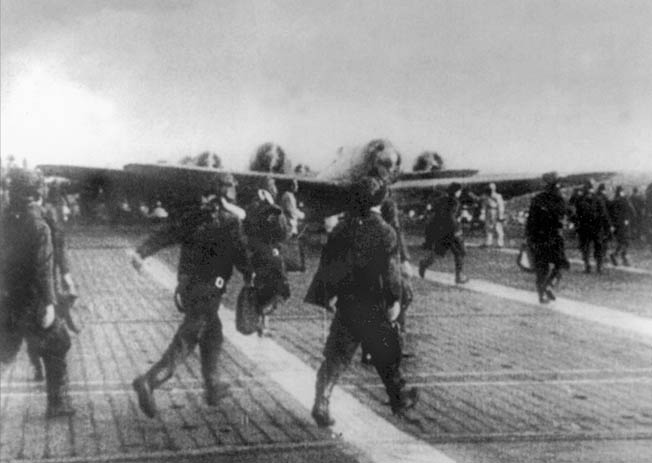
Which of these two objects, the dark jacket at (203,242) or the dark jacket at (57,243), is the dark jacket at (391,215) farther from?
the dark jacket at (57,243)

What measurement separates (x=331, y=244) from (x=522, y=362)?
3.08 m

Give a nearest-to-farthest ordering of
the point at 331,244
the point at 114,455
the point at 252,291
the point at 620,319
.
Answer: the point at 114,455
the point at 331,244
the point at 252,291
the point at 620,319

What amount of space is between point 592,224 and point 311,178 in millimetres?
6990

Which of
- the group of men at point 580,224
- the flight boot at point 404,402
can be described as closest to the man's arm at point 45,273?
the flight boot at point 404,402

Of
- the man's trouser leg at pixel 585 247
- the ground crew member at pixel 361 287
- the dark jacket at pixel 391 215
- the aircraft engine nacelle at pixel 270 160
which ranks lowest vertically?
the man's trouser leg at pixel 585 247

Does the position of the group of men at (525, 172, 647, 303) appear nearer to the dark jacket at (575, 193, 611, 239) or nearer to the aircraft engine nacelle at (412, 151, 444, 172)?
the dark jacket at (575, 193, 611, 239)

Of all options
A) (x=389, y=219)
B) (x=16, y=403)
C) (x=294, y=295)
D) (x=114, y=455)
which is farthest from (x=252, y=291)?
(x=294, y=295)

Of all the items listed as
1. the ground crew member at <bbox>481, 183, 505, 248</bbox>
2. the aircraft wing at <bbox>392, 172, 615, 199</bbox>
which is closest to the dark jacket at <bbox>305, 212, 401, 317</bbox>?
the aircraft wing at <bbox>392, 172, 615, 199</bbox>

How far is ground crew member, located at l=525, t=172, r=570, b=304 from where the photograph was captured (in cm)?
1519

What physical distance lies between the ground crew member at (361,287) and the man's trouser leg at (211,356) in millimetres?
750

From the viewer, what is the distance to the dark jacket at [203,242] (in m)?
8.52

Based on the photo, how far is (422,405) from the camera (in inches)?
348

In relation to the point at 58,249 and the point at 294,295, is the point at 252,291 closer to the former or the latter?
the point at 58,249

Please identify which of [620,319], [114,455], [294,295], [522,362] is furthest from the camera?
[294,295]
